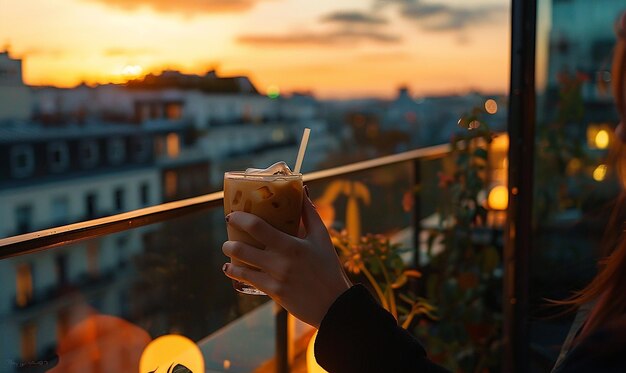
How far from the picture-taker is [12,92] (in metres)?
10.1

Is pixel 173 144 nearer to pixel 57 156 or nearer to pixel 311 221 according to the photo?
pixel 57 156

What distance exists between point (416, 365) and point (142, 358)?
1.19 m

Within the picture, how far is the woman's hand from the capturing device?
801 mm

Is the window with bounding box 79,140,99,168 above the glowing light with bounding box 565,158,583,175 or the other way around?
the other way around

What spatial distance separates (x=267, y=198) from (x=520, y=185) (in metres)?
1.45

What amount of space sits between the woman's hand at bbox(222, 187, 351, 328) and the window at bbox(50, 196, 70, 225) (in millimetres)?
12037

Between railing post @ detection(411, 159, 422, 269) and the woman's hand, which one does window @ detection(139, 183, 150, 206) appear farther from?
the woman's hand

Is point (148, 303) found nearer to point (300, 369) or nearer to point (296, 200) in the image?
point (300, 369)

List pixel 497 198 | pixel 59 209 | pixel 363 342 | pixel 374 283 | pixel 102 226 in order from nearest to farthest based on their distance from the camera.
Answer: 1. pixel 363 342
2. pixel 102 226
3. pixel 374 283
4. pixel 497 198
5. pixel 59 209

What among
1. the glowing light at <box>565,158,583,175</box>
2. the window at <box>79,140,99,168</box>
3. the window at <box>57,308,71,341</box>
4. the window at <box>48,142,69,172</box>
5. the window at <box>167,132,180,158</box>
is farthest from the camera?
the window at <box>167,132,180,158</box>

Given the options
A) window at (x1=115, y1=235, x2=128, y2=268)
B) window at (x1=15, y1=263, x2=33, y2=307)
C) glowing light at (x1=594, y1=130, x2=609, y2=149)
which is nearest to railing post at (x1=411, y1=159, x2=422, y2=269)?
glowing light at (x1=594, y1=130, x2=609, y2=149)

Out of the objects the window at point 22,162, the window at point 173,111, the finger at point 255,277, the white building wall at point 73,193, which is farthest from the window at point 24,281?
the window at point 173,111

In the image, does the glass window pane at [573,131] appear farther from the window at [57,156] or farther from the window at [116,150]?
the window at [116,150]

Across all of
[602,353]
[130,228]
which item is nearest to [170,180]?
→ [130,228]
